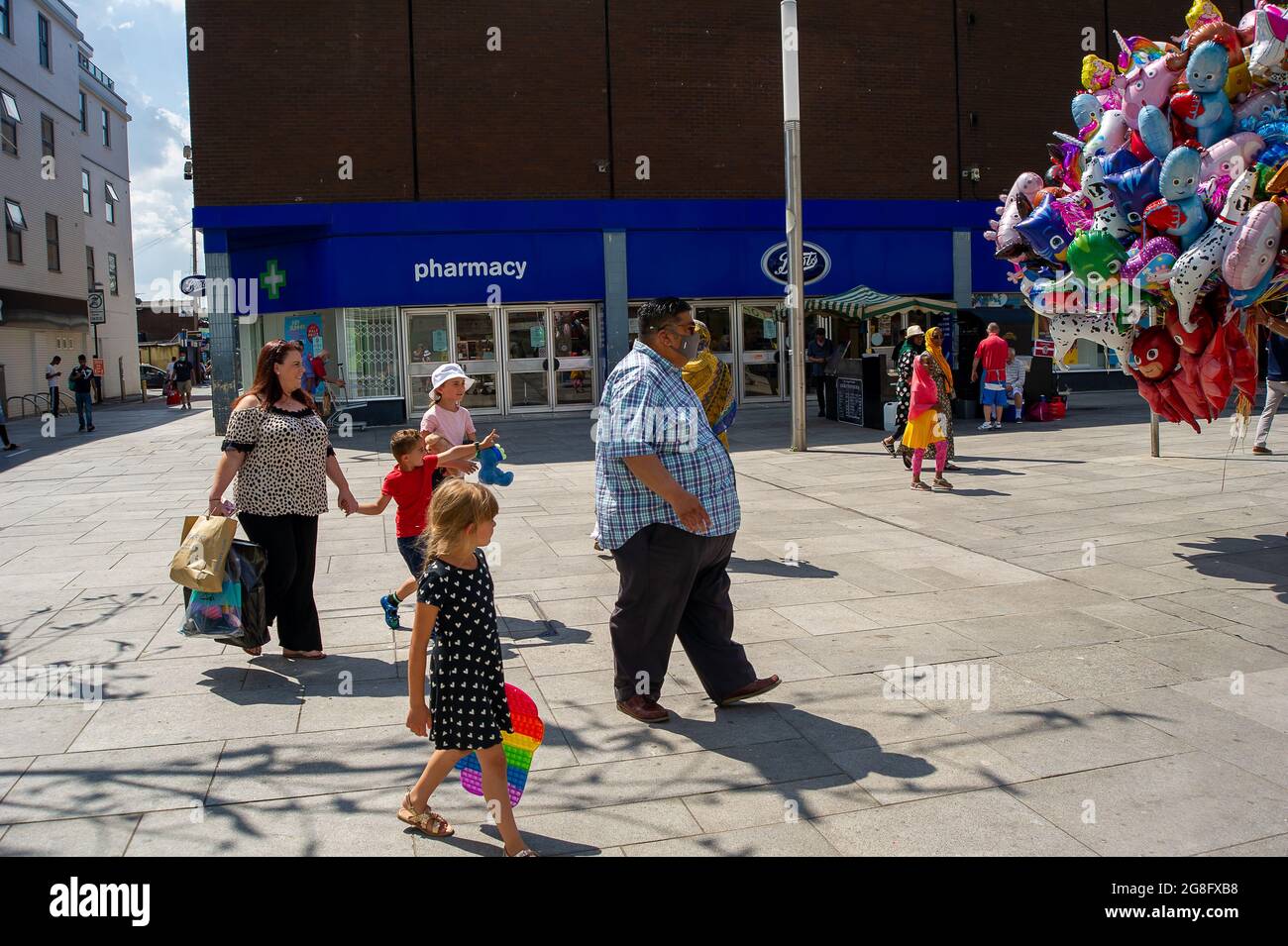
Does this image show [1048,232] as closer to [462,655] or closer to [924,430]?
[924,430]

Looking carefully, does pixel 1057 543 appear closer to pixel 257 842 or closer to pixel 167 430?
pixel 257 842

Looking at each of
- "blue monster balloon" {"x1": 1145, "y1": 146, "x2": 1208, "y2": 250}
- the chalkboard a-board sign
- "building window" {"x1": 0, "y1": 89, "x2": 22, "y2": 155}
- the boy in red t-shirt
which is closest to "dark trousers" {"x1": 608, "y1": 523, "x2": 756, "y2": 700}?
the boy in red t-shirt

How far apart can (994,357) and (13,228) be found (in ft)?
91.7

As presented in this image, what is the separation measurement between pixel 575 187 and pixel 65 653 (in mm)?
18068

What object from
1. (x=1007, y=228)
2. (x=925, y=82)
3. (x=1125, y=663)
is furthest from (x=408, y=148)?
(x=1125, y=663)

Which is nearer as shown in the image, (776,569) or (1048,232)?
(776,569)

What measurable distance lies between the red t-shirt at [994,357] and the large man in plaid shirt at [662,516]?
13.6 metres

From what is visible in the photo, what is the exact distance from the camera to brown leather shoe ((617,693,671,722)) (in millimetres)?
5152

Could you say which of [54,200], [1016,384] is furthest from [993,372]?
[54,200]

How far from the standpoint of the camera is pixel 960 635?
21.3 feet

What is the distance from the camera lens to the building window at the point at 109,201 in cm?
4228

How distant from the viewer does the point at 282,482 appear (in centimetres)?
611

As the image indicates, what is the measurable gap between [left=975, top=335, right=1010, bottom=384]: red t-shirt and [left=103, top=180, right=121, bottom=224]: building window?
3616 cm

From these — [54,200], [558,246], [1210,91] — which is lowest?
[1210,91]
